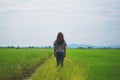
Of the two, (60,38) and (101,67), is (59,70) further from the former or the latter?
(101,67)

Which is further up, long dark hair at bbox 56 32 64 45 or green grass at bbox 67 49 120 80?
long dark hair at bbox 56 32 64 45

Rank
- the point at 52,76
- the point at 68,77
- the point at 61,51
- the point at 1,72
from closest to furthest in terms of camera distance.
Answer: the point at 68,77 < the point at 52,76 < the point at 1,72 < the point at 61,51

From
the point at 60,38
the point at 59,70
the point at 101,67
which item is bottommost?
the point at 101,67

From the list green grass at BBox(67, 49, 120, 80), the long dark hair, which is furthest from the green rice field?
the long dark hair

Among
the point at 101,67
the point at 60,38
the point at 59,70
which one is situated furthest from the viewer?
the point at 101,67

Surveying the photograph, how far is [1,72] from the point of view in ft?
49.4

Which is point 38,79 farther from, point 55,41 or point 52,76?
point 55,41

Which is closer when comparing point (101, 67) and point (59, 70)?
point (59, 70)

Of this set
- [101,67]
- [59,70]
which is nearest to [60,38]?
[59,70]

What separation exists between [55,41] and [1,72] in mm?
3212

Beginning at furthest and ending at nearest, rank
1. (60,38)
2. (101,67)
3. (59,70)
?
(101,67) < (60,38) < (59,70)

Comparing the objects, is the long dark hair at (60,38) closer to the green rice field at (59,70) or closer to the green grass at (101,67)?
the green rice field at (59,70)

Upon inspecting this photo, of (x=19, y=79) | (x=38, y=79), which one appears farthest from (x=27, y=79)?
(x=38, y=79)

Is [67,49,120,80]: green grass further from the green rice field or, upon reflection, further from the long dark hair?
the long dark hair
